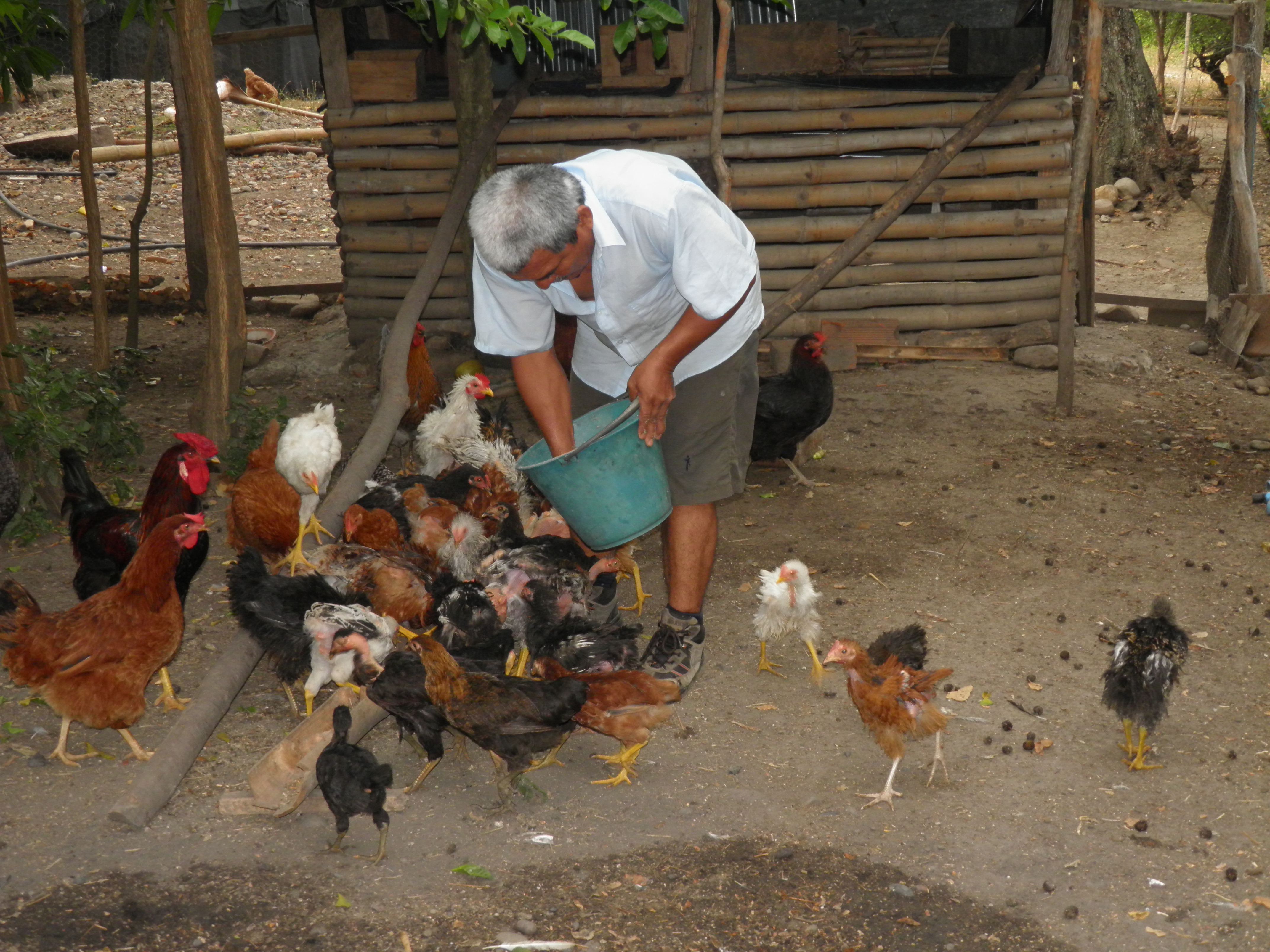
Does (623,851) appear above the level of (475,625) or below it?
below

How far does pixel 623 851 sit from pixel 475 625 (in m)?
1.30

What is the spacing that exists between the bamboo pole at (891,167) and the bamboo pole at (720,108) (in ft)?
3.44

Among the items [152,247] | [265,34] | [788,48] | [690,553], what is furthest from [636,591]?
[152,247]

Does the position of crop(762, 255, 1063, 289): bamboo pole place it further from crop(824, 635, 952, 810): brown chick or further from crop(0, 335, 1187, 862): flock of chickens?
crop(824, 635, 952, 810): brown chick

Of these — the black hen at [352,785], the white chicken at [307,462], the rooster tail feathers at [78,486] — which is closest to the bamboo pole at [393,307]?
the white chicken at [307,462]

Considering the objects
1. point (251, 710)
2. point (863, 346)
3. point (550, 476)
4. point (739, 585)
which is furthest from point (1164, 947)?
point (863, 346)

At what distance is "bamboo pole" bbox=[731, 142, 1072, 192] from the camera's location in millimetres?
9672

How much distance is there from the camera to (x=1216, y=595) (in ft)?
18.8

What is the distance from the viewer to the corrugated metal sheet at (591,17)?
31.0 ft

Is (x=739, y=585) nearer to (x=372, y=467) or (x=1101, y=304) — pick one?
(x=372, y=467)

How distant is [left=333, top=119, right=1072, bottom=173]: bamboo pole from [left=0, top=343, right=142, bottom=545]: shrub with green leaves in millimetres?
3572

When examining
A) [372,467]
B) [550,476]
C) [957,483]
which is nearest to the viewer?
[550,476]

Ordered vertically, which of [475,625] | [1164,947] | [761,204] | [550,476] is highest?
[761,204]

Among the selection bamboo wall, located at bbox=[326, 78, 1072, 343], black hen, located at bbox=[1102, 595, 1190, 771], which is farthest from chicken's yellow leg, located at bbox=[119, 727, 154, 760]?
bamboo wall, located at bbox=[326, 78, 1072, 343]
